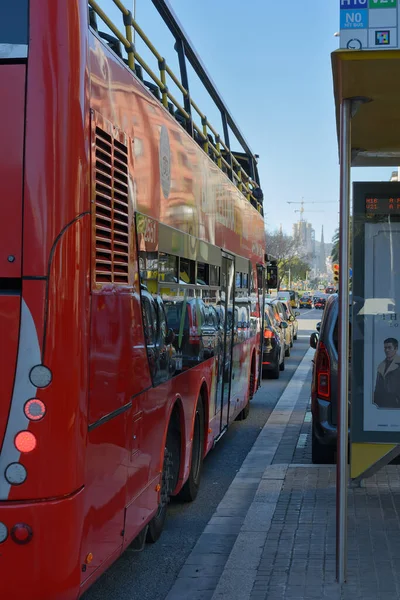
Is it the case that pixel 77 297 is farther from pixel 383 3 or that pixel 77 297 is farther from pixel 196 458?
pixel 196 458

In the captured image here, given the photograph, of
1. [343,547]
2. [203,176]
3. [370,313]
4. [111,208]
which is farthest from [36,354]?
[203,176]

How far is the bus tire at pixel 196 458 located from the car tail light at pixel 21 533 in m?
4.18

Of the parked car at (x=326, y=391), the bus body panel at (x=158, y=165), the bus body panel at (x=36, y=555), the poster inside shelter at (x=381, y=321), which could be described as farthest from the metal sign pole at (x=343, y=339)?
the parked car at (x=326, y=391)

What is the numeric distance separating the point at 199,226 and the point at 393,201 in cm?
227

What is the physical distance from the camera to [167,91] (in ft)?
23.2

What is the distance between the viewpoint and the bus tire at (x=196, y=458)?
26.8ft

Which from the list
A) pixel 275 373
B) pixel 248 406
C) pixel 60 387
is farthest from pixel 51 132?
pixel 275 373

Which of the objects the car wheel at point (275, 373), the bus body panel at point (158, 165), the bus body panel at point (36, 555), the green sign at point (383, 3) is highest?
the green sign at point (383, 3)

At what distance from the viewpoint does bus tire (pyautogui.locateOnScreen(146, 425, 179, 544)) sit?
6659 mm

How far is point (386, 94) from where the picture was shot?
5.25m

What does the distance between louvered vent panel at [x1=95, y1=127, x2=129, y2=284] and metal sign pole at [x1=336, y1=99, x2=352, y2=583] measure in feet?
4.28

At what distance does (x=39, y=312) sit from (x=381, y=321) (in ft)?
10.8

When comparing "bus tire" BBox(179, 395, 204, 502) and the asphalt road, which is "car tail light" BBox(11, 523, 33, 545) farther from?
"bus tire" BBox(179, 395, 204, 502)

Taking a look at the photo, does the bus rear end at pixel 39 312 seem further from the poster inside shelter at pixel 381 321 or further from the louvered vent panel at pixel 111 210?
the poster inside shelter at pixel 381 321
